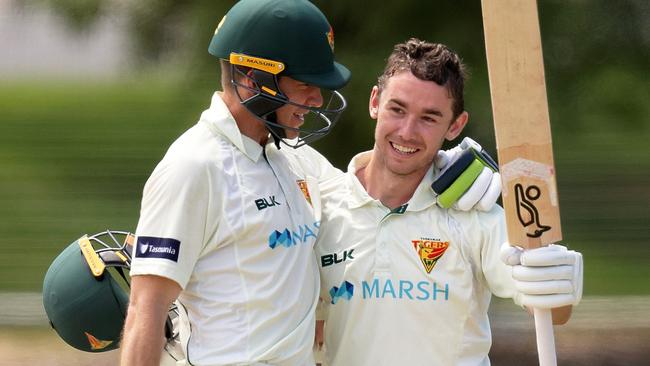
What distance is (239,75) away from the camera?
8.95 feet

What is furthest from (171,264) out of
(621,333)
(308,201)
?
(621,333)

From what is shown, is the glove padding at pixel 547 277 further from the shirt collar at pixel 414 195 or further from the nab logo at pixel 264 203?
the nab logo at pixel 264 203

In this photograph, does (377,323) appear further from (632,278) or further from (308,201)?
(632,278)

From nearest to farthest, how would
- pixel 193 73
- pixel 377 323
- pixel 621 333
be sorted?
pixel 377 323 → pixel 193 73 → pixel 621 333

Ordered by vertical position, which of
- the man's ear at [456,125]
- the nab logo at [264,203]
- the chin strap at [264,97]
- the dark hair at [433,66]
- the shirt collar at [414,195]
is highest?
the dark hair at [433,66]

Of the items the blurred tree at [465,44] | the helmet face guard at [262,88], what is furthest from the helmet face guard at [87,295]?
the blurred tree at [465,44]

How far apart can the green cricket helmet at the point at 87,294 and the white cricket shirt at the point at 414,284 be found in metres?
0.49

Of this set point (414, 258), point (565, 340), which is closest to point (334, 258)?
point (414, 258)

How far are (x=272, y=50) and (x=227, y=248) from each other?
0.45m

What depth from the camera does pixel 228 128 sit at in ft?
8.88

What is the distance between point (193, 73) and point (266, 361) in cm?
247

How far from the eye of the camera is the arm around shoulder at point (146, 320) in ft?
8.23

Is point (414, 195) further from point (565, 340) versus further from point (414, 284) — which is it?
point (565, 340)

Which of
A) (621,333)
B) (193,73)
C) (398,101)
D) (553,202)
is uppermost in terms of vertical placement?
(193,73)
